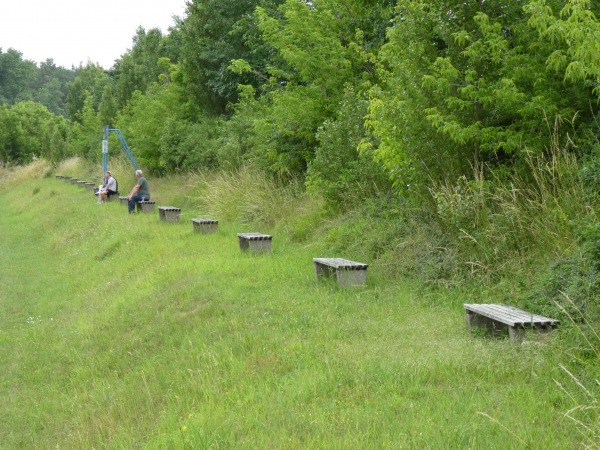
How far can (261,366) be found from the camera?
6695mm

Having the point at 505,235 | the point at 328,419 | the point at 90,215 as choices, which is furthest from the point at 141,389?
the point at 90,215

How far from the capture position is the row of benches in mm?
6496

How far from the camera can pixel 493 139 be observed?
10.3 m

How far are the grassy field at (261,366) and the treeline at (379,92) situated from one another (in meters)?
2.04

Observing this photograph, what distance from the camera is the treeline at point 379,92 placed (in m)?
9.91

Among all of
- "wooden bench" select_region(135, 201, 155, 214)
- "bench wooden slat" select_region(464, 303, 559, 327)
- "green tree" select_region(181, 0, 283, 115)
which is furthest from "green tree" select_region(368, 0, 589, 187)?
"green tree" select_region(181, 0, 283, 115)

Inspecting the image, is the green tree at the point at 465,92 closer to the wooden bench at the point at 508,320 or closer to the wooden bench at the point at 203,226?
the wooden bench at the point at 508,320

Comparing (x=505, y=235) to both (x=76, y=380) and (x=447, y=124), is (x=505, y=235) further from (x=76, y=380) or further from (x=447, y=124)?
(x=76, y=380)

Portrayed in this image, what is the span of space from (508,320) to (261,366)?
80.8 inches

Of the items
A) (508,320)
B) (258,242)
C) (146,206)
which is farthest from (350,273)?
(146,206)

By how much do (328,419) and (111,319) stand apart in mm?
5700

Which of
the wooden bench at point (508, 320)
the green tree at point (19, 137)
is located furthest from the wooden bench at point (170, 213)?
the green tree at point (19, 137)

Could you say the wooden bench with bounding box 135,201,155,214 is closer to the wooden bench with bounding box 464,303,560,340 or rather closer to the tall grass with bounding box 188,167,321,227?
the tall grass with bounding box 188,167,321,227

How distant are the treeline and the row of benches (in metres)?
1.75
